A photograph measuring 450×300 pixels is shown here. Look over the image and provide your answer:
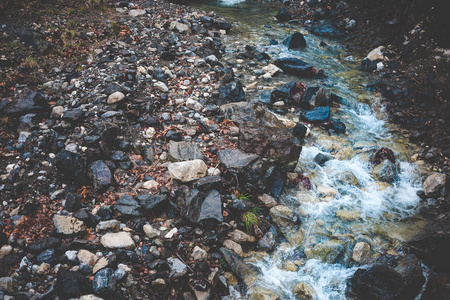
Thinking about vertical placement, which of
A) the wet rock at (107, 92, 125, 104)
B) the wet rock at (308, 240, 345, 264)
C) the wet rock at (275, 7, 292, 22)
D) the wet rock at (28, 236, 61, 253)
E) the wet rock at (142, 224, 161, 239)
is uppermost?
the wet rock at (275, 7, 292, 22)

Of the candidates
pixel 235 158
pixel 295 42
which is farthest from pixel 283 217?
pixel 295 42

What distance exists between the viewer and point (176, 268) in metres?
3.40

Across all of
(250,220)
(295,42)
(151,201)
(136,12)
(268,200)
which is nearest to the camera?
(151,201)

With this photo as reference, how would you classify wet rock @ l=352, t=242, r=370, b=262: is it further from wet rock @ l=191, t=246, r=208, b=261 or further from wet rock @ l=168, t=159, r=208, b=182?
wet rock @ l=168, t=159, r=208, b=182

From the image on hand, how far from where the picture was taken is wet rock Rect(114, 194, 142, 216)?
12.8ft

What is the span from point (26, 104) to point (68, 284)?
3.90 m

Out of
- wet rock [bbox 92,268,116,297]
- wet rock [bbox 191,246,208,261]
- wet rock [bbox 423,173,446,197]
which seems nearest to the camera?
wet rock [bbox 92,268,116,297]

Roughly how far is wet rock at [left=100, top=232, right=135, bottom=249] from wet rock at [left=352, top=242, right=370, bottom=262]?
3.60 meters

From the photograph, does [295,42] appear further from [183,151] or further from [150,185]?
[150,185]

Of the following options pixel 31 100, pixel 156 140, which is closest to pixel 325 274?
pixel 156 140

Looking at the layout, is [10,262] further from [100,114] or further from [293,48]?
[293,48]

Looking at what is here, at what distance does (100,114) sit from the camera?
520 centimetres

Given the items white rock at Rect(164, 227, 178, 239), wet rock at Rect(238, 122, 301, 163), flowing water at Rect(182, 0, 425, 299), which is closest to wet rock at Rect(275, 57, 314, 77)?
flowing water at Rect(182, 0, 425, 299)

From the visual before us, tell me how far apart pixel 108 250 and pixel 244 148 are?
3.05 metres
